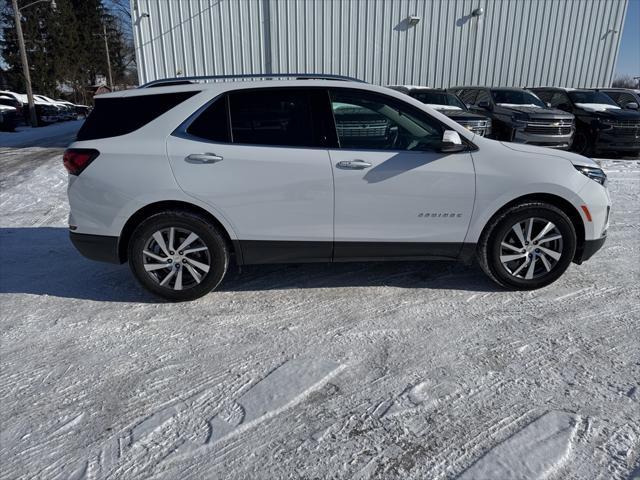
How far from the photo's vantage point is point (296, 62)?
16.0 meters

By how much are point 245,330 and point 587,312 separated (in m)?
2.61

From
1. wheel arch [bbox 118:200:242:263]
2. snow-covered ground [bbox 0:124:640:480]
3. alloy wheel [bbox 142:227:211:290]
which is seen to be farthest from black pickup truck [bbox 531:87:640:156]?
alloy wheel [bbox 142:227:211:290]

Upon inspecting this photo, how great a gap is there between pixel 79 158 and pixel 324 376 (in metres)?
2.48

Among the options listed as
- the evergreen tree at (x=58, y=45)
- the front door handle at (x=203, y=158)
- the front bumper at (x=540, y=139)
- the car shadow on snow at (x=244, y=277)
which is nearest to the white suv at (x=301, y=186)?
the front door handle at (x=203, y=158)

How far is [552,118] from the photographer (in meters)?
10.4

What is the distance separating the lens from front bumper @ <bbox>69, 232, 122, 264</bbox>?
3.55 m

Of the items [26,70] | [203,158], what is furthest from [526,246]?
[26,70]

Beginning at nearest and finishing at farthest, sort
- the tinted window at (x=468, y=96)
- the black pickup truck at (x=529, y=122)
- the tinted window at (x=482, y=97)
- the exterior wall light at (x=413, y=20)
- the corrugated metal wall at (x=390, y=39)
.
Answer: the black pickup truck at (x=529, y=122) → the tinted window at (x=482, y=97) → the tinted window at (x=468, y=96) → the corrugated metal wall at (x=390, y=39) → the exterior wall light at (x=413, y=20)

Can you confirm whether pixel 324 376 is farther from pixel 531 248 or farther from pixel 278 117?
pixel 531 248

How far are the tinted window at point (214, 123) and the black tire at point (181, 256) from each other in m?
0.63

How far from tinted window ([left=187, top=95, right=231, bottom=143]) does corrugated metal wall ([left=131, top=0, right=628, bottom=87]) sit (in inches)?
524

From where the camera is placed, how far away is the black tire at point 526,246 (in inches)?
142

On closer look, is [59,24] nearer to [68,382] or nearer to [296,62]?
[296,62]

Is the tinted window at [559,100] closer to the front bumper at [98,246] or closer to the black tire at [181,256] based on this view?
the black tire at [181,256]
